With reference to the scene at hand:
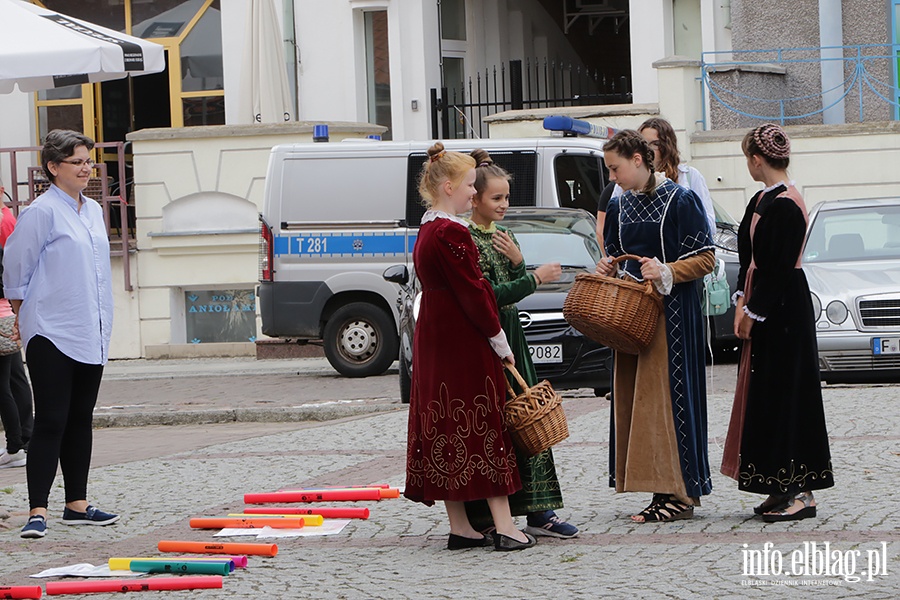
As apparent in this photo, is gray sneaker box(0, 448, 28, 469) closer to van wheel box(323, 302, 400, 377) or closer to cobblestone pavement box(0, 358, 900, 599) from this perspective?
cobblestone pavement box(0, 358, 900, 599)

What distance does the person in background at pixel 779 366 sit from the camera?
277 inches

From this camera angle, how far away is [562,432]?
6758 mm

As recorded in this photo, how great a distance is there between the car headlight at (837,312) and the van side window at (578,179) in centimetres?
404

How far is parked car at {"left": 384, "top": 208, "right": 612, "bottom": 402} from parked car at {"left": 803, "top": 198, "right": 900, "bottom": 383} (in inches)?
69.5

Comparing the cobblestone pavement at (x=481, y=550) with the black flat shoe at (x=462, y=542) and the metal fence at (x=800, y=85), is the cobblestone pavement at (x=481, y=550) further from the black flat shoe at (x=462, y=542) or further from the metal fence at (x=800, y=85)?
the metal fence at (x=800, y=85)

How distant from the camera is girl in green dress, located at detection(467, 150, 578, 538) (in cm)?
685

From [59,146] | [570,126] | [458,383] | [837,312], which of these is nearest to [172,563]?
[458,383]

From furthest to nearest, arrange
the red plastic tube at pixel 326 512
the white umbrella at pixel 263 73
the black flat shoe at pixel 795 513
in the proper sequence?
the white umbrella at pixel 263 73 < the red plastic tube at pixel 326 512 < the black flat shoe at pixel 795 513

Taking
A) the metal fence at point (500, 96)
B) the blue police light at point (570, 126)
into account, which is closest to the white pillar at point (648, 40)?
the metal fence at point (500, 96)

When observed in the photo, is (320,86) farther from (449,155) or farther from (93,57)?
(449,155)

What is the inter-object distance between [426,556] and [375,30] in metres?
19.1

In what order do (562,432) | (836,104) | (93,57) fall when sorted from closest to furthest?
(562,432)
(93,57)
(836,104)

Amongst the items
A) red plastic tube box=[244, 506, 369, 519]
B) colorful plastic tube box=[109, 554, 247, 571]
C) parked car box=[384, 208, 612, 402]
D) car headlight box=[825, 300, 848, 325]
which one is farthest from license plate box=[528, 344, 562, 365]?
colorful plastic tube box=[109, 554, 247, 571]

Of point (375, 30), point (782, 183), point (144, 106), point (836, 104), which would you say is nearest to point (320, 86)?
point (375, 30)
